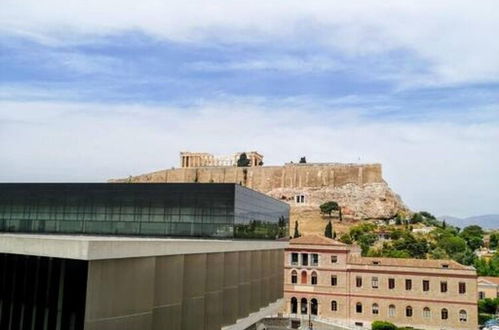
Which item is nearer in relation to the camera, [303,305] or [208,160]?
[303,305]

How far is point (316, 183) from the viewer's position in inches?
5221

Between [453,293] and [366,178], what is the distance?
257 ft

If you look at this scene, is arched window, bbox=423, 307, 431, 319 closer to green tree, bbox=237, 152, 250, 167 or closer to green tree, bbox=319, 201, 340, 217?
green tree, bbox=319, 201, 340, 217

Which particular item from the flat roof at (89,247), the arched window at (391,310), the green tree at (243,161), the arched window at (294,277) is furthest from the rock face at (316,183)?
the flat roof at (89,247)

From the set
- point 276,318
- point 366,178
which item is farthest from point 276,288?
point 366,178

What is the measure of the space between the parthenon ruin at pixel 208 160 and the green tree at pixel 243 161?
0.85 m

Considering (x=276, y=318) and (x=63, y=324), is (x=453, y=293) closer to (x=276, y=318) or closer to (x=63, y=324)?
(x=276, y=318)

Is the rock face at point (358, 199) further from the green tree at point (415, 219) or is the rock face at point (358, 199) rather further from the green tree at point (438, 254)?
the green tree at point (438, 254)

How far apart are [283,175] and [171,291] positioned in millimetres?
119243

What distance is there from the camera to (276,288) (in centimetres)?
3819

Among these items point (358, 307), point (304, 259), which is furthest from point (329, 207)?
point (358, 307)

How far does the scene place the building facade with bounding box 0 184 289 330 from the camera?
15.0m

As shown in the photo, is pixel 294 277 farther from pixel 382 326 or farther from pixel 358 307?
pixel 382 326

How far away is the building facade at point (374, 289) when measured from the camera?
5053 centimetres
